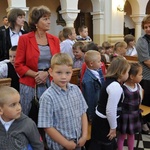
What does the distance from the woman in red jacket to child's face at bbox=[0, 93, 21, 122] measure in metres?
0.71

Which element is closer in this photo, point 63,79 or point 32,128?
point 32,128

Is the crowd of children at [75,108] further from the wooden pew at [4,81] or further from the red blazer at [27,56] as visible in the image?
the wooden pew at [4,81]

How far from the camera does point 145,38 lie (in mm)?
3184

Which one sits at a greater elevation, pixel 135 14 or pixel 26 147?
pixel 135 14

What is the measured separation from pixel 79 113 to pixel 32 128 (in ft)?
1.53

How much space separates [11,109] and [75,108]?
552 millimetres

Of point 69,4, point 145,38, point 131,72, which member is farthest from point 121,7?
point 131,72

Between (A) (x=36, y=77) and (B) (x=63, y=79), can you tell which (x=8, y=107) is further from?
(A) (x=36, y=77)

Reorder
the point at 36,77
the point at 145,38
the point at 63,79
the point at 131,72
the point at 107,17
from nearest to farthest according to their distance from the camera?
the point at 63,79, the point at 36,77, the point at 131,72, the point at 145,38, the point at 107,17

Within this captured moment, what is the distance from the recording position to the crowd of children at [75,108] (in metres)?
1.54

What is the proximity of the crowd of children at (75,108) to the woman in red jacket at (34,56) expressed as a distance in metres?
0.13

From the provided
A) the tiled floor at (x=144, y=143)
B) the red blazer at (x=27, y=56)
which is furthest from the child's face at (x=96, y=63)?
the tiled floor at (x=144, y=143)

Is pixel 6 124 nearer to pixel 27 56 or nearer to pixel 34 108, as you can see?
pixel 34 108

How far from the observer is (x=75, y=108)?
1.86 m
